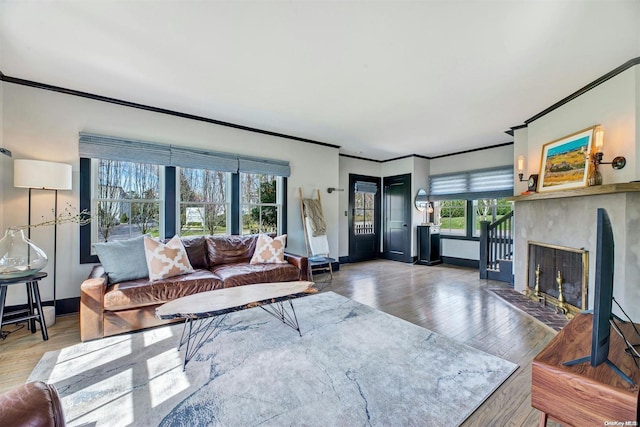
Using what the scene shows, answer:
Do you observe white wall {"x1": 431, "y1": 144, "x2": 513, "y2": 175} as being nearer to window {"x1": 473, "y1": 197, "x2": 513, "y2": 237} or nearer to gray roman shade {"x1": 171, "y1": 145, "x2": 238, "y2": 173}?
window {"x1": 473, "y1": 197, "x2": 513, "y2": 237}

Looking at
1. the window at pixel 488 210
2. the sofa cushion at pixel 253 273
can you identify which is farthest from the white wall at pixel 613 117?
the sofa cushion at pixel 253 273

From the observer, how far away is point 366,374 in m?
1.99

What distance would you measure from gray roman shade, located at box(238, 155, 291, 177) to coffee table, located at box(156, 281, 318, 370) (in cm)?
226

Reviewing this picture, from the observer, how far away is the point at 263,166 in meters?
4.61

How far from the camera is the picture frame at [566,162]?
118 inches

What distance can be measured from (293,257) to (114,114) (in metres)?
2.96

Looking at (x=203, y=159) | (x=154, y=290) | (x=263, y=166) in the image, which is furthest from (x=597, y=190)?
(x=203, y=159)

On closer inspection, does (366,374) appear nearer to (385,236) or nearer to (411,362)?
(411,362)

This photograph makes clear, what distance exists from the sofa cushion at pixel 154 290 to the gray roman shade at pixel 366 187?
4.28 metres

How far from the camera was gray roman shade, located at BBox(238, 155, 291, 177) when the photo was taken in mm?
4422

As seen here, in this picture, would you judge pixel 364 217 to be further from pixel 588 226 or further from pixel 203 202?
pixel 588 226

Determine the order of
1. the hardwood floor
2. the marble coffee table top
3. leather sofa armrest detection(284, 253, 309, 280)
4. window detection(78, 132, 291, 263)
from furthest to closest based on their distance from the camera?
leather sofa armrest detection(284, 253, 309, 280)
window detection(78, 132, 291, 263)
the marble coffee table top
the hardwood floor

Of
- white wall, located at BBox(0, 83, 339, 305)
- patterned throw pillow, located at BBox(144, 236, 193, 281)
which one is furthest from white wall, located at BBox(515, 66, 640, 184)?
white wall, located at BBox(0, 83, 339, 305)

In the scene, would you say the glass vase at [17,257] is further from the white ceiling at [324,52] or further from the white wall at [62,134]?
the white ceiling at [324,52]
